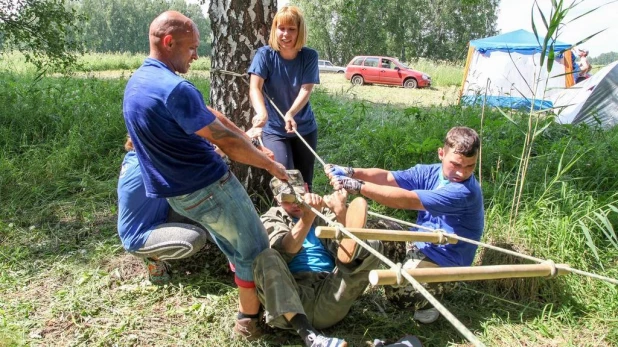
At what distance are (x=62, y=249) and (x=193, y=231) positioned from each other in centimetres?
145

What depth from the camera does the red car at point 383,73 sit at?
18891 millimetres

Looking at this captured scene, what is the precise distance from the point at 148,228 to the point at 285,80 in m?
1.42

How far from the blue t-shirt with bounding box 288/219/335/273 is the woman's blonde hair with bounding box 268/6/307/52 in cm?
137

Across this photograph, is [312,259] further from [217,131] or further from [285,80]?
[285,80]

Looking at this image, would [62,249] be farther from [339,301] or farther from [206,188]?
[339,301]

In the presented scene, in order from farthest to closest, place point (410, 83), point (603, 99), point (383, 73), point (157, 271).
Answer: point (383, 73) → point (410, 83) → point (603, 99) → point (157, 271)

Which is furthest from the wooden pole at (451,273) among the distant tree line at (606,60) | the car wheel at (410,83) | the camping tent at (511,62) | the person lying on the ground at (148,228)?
the car wheel at (410,83)

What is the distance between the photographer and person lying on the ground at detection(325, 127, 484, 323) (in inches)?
95.3

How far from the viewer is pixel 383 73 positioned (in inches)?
763

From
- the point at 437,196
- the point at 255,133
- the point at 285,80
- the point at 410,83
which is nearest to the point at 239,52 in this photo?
the point at 285,80

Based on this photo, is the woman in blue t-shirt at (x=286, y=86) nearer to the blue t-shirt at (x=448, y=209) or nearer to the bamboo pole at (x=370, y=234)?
the blue t-shirt at (x=448, y=209)

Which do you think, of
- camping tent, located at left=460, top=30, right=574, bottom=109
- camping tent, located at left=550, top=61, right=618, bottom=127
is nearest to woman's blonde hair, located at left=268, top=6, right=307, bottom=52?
camping tent, located at left=550, top=61, right=618, bottom=127

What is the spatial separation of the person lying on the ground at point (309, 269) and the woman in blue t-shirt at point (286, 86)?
0.49 meters

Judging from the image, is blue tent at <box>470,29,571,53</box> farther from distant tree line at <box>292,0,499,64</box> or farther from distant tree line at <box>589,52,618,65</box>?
distant tree line at <box>292,0,499,64</box>
